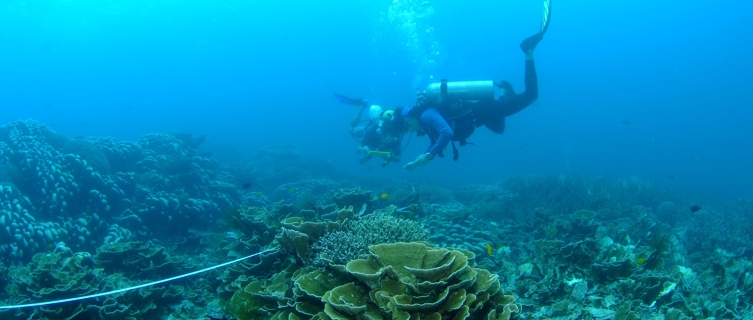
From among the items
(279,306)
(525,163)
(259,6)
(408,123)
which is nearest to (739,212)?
(408,123)

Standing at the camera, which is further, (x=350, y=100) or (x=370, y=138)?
(x=350, y=100)

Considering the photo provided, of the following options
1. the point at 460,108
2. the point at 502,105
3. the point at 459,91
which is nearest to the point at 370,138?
the point at 460,108

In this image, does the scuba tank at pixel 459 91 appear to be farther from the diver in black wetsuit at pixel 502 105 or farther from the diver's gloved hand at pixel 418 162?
the diver's gloved hand at pixel 418 162

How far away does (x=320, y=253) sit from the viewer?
3.82m

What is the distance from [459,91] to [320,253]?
7.17m

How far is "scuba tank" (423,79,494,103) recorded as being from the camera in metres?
9.74

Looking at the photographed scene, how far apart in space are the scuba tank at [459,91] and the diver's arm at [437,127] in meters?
0.68

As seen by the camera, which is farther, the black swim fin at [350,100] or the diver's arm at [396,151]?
the black swim fin at [350,100]

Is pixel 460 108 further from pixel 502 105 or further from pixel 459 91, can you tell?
pixel 502 105

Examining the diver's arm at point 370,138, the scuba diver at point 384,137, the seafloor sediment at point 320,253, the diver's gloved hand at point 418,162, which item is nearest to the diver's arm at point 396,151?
the scuba diver at point 384,137

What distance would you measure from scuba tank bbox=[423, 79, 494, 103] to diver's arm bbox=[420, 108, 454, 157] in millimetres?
681

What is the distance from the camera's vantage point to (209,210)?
10.3 metres

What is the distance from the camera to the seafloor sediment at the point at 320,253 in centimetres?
321

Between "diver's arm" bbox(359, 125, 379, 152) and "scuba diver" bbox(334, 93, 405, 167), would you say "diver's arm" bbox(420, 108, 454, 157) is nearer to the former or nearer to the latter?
"scuba diver" bbox(334, 93, 405, 167)
